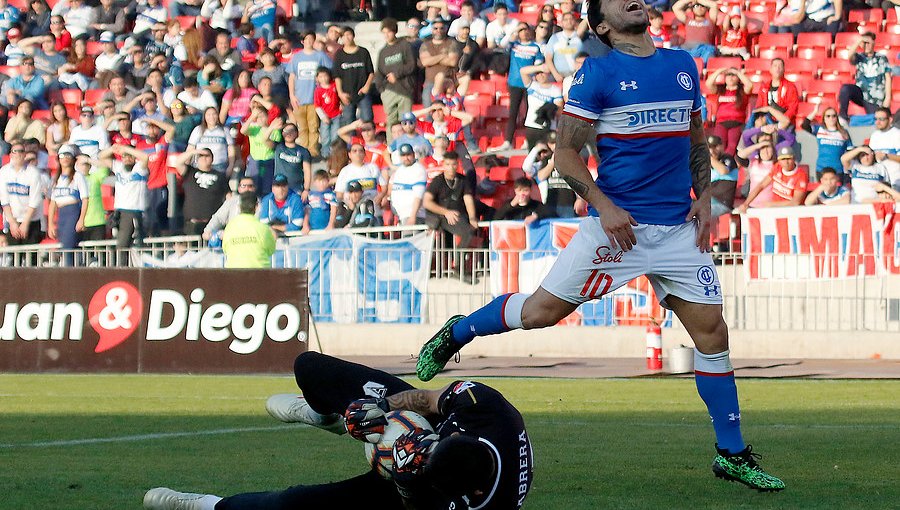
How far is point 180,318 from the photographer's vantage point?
1666 cm

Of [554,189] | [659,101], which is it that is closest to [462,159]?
[554,189]

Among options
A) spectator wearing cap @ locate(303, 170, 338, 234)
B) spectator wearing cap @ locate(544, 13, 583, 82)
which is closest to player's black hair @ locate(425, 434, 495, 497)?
spectator wearing cap @ locate(303, 170, 338, 234)

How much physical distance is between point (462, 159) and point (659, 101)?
14630 millimetres

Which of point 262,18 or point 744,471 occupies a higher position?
point 262,18

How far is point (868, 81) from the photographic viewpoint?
2277 centimetres

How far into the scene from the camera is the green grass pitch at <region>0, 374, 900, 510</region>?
7.12 metres

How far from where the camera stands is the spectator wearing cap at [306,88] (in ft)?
80.0

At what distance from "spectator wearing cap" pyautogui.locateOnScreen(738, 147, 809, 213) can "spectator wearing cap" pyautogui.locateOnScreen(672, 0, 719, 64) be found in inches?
120

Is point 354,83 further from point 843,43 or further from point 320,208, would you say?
point 843,43

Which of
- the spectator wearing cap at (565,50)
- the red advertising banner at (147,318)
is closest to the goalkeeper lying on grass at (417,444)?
the red advertising banner at (147,318)

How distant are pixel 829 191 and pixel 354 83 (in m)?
8.27

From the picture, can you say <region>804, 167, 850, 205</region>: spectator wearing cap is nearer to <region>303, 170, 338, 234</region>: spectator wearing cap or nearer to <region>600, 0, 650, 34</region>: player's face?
<region>303, 170, 338, 234</region>: spectator wearing cap

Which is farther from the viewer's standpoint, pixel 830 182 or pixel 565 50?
pixel 565 50

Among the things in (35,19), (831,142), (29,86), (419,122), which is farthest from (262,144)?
(831,142)
